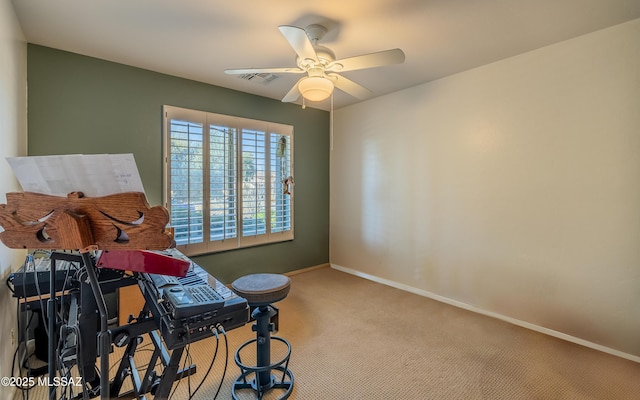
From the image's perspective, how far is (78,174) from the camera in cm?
86

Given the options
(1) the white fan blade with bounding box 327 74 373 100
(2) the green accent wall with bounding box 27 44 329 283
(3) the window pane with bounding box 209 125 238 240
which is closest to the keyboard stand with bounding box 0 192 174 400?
(1) the white fan blade with bounding box 327 74 373 100

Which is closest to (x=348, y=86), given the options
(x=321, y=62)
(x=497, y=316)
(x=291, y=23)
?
(x=321, y=62)

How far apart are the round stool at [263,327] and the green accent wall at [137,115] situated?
181 centimetres

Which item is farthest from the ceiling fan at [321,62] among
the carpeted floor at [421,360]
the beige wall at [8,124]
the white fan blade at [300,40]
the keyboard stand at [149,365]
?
the carpeted floor at [421,360]

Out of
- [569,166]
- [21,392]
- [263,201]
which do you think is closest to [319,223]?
[263,201]

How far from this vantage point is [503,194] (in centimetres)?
292

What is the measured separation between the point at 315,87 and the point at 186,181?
1.95 metres

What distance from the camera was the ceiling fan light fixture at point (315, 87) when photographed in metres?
2.08

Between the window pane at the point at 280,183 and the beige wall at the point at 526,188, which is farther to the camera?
the window pane at the point at 280,183

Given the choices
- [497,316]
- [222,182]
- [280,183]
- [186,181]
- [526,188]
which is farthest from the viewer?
[280,183]

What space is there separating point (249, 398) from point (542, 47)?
3586 millimetres

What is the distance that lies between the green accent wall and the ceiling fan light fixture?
1.80 meters

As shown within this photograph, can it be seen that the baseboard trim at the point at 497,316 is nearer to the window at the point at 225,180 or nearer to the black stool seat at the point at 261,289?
the window at the point at 225,180

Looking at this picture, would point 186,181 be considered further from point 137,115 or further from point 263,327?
point 263,327
